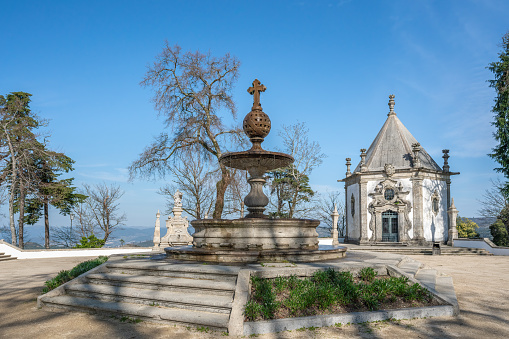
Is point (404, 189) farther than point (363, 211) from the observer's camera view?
No

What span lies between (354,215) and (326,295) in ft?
97.1

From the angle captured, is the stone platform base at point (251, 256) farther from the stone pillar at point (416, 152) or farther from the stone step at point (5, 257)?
the stone pillar at point (416, 152)

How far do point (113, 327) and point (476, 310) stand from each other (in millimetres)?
6611

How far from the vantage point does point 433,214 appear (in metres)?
32.0

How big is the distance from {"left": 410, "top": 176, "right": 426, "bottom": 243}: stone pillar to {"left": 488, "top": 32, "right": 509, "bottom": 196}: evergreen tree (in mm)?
5795

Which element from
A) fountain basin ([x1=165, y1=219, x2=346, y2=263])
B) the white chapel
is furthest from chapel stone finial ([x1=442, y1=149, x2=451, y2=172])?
fountain basin ([x1=165, y1=219, x2=346, y2=263])

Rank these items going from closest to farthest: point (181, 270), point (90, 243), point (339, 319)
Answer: point (339, 319) → point (181, 270) → point (90, 243)

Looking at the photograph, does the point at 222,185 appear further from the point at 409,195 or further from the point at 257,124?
the point at 409,195

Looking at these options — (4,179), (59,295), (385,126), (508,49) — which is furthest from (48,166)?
(508,49)

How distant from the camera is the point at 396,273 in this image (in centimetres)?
780

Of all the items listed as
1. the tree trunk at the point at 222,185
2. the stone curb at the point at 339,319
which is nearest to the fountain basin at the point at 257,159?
the stone curb at the point at 339,319

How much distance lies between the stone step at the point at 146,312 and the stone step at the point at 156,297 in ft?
0.36

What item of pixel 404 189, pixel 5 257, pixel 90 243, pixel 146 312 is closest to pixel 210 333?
pixel 146 312

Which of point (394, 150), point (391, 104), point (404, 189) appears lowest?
point (404, 189)
